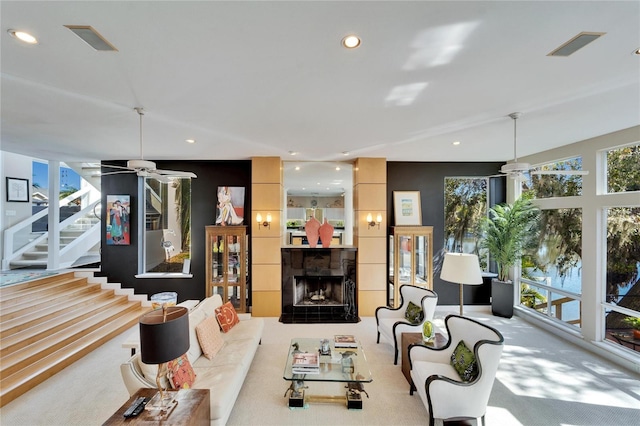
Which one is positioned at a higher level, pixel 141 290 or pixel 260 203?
pixel 260 203

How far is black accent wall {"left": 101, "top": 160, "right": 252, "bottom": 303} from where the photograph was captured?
567 centimetres

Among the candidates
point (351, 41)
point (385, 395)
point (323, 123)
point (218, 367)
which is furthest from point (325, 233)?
point (351, 41)

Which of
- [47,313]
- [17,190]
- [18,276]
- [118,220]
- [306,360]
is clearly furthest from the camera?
[17,190]

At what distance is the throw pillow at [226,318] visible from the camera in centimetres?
365

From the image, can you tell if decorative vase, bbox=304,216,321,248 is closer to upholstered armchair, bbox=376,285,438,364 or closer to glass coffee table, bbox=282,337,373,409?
upholstered armchair, bbox=376,285,438,364

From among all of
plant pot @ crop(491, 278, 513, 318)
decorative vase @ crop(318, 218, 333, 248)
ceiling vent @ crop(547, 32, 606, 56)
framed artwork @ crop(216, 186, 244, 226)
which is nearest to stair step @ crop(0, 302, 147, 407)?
framed artwork @ crop(216, 186, 244, 226)

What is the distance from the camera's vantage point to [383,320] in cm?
416

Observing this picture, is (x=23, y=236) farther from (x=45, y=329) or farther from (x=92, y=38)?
(x=92, y=38)

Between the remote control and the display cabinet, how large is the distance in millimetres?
4420

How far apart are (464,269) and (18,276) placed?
7.79m

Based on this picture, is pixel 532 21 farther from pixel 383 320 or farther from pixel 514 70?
pixel 383 320

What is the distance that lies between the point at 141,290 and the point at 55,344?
6.74ft

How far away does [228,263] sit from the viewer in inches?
211

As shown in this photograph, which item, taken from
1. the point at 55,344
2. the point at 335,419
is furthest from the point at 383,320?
the point at 55,344
